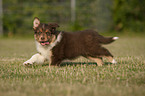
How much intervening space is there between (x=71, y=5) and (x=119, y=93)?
61.2 feet

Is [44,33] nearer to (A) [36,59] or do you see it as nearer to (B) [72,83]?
(A) [36,59]

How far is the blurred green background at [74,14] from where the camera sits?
20281mm

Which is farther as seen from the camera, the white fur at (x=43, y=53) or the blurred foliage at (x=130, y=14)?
the blurred foliage at (x=130, y=14)

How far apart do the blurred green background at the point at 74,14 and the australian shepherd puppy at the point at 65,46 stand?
15203 mm

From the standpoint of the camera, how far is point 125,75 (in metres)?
3.93

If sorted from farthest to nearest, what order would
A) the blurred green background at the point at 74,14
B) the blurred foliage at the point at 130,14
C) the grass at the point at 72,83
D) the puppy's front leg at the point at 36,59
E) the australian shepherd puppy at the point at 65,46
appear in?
the blurred green background at the point at 74,14
the blurred foliage at the point at 130,14
the puppy's front leg at the point at 36,59
the australian shepherd puppy at the point at 65,46
the grass at the point at 72,83

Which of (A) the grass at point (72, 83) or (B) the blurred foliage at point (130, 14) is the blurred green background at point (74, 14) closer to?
(B) the blurred foliage at point (130, 14)

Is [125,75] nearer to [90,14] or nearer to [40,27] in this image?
[40,27]

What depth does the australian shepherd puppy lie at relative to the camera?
4875 mm

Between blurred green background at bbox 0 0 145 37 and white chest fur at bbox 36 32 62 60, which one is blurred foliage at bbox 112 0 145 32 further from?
white chest fur at bbox 36 32 62 60

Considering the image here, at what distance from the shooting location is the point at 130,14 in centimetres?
2044

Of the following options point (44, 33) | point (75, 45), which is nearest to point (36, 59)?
point (44, 33)

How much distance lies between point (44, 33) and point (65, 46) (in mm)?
603

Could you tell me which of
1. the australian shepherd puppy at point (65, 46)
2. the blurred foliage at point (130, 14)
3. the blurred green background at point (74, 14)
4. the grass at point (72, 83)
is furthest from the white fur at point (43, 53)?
the blurred foliage at point (130, 14)
